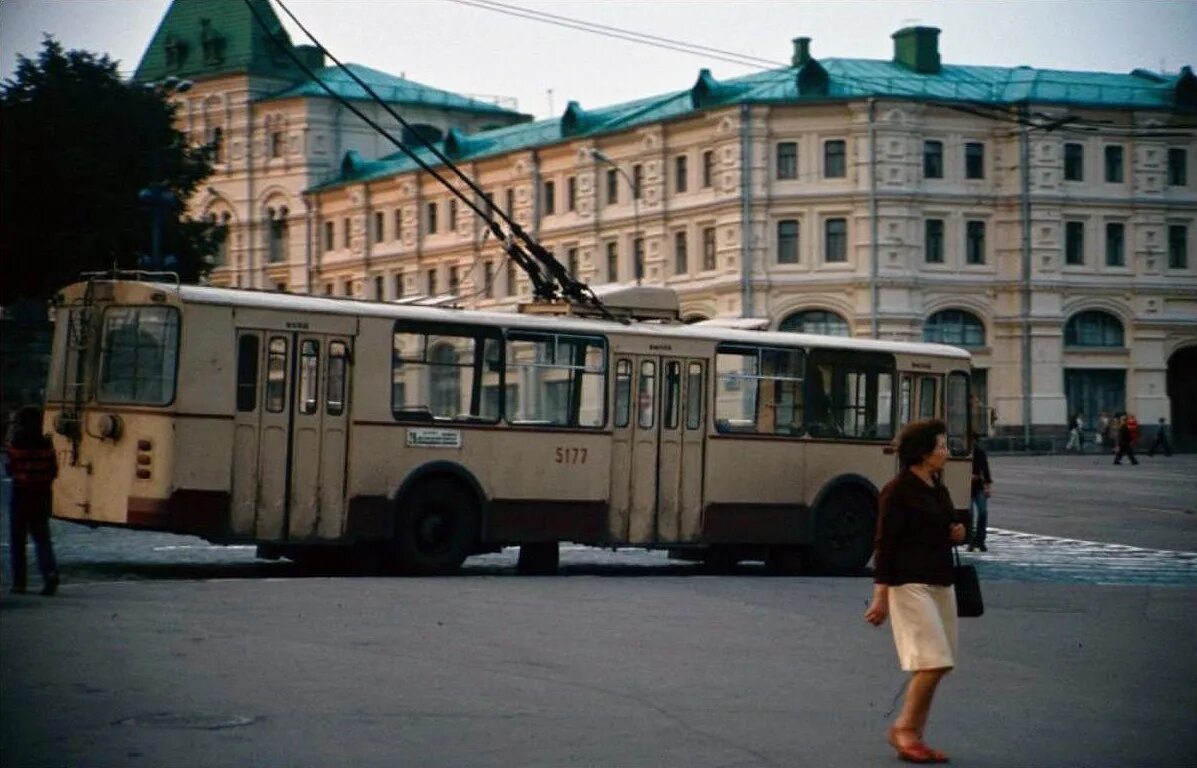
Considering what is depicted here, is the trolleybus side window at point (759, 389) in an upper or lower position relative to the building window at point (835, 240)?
lower

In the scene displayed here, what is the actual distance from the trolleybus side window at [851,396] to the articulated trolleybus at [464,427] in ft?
0.08

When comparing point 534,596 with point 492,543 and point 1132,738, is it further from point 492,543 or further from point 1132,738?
point 1132,738

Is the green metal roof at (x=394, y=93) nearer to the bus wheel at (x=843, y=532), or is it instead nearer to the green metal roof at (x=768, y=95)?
the green metal roof at (x=768, y=95)

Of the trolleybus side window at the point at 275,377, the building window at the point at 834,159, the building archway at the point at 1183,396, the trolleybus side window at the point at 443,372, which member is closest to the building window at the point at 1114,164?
the building archway at the point at 1183,396

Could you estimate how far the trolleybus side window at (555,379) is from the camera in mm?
22094

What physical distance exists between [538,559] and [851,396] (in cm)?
414

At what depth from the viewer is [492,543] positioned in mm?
21969

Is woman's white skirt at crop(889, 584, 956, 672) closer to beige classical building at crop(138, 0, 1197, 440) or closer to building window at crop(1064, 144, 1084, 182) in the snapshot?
beige classical building at crop(138, 0, 1197, 440)

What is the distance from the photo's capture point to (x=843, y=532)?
24.4 metres

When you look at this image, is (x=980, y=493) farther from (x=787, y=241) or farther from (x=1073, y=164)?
(x=787, y=241)

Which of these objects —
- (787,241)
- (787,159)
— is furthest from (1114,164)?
(787,241)

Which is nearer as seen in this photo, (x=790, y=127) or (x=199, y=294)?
(x=199, y=294)

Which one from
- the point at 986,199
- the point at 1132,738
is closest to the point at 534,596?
the point at 1132,738

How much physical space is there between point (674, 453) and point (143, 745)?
522 inches
